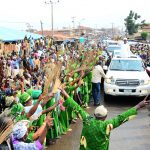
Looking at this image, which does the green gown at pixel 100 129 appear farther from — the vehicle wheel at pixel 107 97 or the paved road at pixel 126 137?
the vehicle wheel at pixel 107 97

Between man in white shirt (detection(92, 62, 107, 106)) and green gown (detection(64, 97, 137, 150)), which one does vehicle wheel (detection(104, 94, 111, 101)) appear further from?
green gown (detection(64, 97, 137, 150))

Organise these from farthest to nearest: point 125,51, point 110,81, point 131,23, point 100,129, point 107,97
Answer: point 131,23
point 125,51
point 107,97
point 110,81
point 100,129

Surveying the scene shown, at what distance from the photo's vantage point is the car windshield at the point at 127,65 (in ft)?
44.2

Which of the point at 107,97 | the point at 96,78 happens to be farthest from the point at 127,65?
the point at 96,78

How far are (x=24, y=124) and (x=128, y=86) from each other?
8192mm

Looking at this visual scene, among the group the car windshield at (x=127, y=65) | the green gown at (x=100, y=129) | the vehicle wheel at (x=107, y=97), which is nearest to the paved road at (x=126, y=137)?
the vehicle wheel at (x=107, y=97)

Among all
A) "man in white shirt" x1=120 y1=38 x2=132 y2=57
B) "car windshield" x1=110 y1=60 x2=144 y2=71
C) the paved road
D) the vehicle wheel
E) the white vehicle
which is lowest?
the paved road

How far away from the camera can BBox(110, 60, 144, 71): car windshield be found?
44.2 ft

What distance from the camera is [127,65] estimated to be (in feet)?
45.1

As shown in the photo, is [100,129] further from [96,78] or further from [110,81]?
[110,81]

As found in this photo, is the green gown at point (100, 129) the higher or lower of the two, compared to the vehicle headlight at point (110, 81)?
higher

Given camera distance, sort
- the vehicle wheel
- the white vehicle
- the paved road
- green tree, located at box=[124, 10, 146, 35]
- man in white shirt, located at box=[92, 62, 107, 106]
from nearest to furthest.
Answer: the paved road
man in white shirt, located at box=[92, 62, 107, 106]
the white vehicle
the vehicle wheel
green tree, located at box=[124, 10, 146, 35]

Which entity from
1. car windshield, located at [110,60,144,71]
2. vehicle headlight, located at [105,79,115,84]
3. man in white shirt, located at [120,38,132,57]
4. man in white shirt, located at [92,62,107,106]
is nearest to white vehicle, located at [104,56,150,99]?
vehicle headlight, located at [105,79,115,84]

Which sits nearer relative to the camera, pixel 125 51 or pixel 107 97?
pixel 107 97
